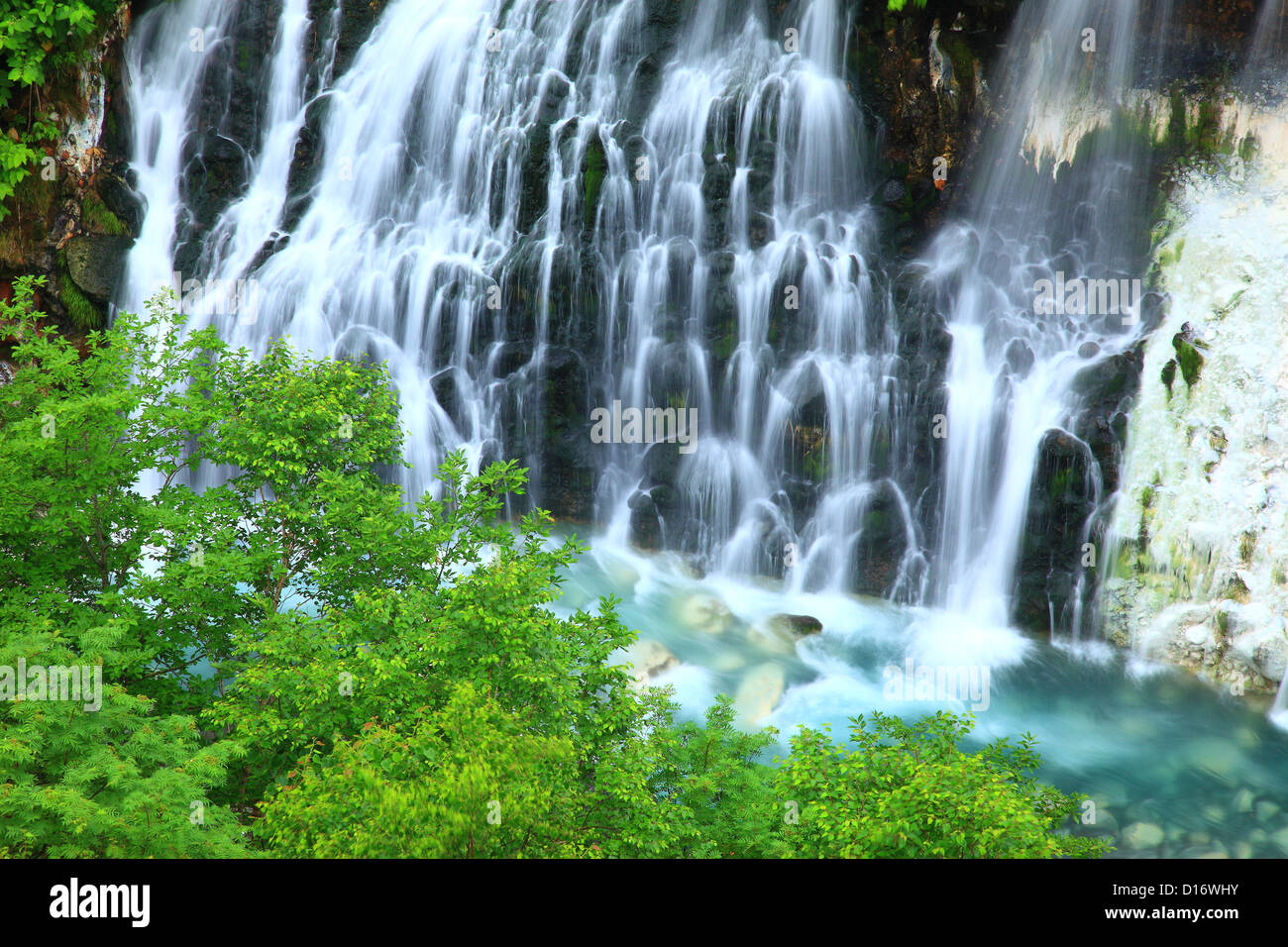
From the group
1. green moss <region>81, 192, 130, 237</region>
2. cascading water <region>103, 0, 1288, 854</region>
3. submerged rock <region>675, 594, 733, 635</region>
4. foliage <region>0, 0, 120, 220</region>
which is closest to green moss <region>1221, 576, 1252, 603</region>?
cascading water <region>103, 0, 1288, 854</region>

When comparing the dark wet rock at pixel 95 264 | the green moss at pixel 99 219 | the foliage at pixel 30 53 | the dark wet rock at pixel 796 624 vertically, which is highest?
the foliage at pixel 30 53

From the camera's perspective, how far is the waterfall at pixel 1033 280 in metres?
23.3

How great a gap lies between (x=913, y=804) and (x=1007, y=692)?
10.9 meters

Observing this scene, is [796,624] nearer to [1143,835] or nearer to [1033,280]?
[1143,835]

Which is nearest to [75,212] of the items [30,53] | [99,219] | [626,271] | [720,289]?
[99,219]

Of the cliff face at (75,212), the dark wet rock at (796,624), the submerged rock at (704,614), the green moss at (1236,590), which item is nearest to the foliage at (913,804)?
the dark wet rock at (796,624)

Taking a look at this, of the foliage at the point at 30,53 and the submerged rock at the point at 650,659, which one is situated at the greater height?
the foliage at the point at 30,53

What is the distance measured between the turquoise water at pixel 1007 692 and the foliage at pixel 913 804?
539 centimetres

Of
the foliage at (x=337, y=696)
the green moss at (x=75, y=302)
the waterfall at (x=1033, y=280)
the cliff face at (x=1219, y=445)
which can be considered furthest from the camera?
the green moss at (x=75, y=302)

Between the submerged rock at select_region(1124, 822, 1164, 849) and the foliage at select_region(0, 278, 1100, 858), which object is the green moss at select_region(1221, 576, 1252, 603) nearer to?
the submerged rock at select_region(1124, 822, 1164, 849)

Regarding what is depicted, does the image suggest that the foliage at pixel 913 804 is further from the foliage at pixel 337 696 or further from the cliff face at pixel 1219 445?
the cliff face at pixel 1219 445

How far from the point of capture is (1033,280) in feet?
82.0
